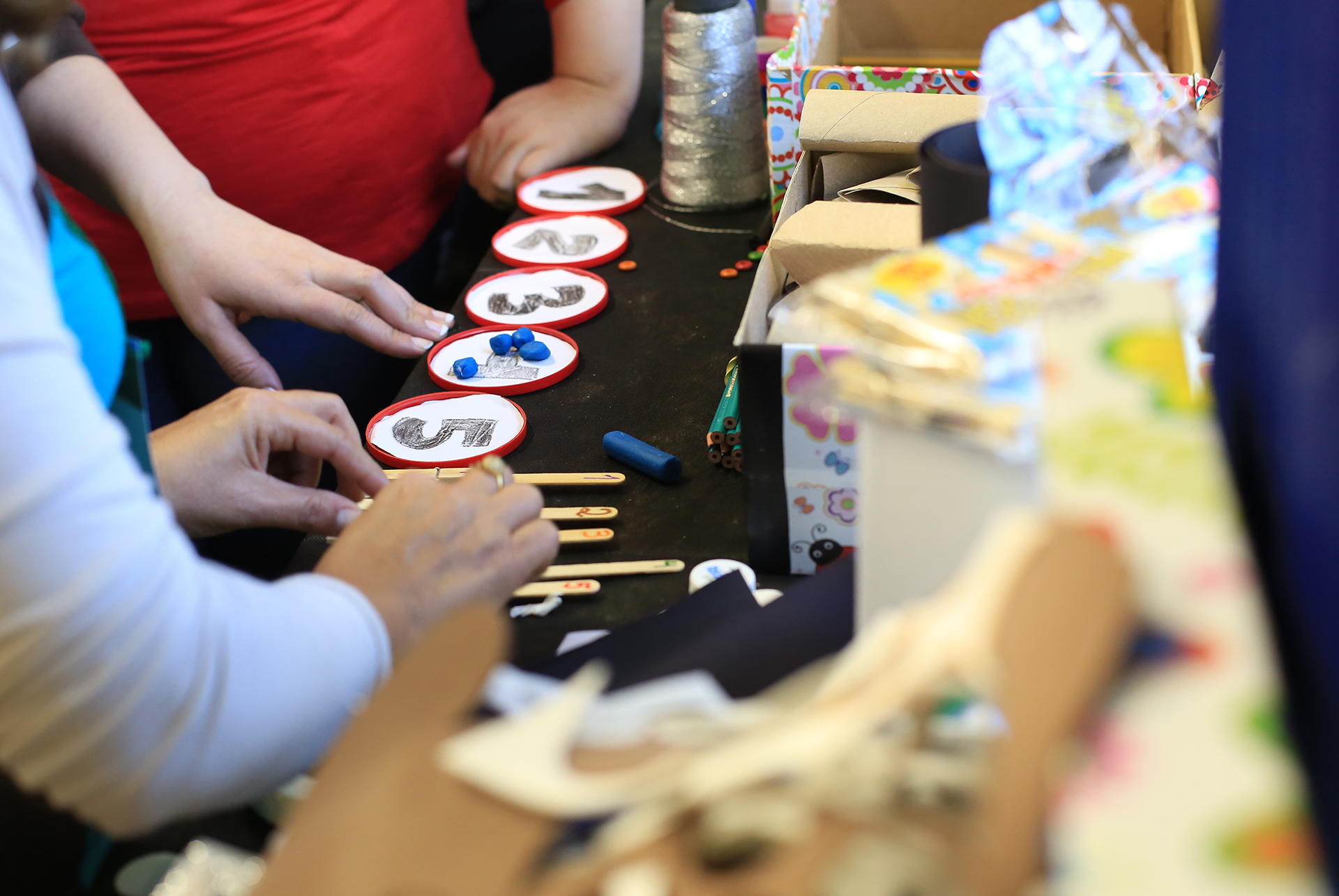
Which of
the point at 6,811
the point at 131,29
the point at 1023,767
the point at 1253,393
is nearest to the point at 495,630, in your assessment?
the point at 1023,767

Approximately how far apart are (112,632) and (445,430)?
0.48 metres

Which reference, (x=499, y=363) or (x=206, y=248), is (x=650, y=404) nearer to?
(x=499, y=363)

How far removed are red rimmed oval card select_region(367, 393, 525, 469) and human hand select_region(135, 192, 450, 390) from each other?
8 centimetres

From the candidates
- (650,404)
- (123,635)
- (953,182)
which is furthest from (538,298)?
(123,635)

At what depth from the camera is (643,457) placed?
83cm

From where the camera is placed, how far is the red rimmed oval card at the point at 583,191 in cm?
129

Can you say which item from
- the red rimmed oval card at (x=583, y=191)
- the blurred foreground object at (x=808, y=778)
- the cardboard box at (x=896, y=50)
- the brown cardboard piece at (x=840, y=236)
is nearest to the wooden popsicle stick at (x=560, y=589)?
the brown cardboard piece at (x=840, y=236)

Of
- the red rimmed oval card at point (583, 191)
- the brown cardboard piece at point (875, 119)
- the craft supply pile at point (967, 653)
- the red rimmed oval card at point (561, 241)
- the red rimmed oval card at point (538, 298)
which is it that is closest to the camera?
the craft supply pile at point (967, 653)

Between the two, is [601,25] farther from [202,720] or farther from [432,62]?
[202,720]

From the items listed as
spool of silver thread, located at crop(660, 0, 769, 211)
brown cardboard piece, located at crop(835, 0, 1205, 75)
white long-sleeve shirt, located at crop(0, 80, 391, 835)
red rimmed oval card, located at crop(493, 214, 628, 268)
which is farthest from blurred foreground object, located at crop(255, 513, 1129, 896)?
brown cardboard piece, located at crop(835, 0, 1205, 75)

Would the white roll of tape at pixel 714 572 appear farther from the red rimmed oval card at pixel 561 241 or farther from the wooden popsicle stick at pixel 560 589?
the red rimmed oval card at pixel 561 241

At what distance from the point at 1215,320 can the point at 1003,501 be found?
12cm

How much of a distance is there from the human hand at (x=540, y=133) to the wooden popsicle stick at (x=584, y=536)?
0.76 m

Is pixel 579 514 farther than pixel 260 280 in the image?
No
